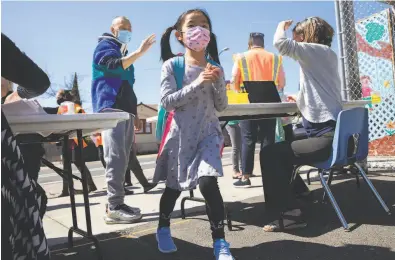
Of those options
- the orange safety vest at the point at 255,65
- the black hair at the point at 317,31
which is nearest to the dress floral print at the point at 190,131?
the black hair at the point at 317,31

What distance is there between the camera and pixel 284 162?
250 cm

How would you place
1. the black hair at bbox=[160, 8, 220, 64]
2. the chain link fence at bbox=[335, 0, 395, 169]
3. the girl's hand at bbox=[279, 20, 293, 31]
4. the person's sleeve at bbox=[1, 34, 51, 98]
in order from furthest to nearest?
the chain link fence at bbox=[335, 0, 395, 169] < the girl's hand at bbox=[279, 20, 293, 31] < the black hair at bbox=[160, 8, 220, 64] < the person's sleeve at bbox=[1, 34, 51, 98]

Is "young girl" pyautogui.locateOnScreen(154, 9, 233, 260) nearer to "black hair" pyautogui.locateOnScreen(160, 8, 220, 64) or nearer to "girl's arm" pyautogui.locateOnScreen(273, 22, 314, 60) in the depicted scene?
"black hair" pyautogui.locateOnScreen(160, 8, 220, 64)

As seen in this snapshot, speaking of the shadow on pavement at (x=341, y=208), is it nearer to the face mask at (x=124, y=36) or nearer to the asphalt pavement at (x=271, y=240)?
the asphalt pavement at (x=271, y=240)

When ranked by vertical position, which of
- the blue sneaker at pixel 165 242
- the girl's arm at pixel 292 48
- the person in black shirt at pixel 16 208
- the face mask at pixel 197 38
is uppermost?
the face mask at pixel 197 38

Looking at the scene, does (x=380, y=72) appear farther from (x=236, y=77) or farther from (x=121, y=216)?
(x=121, y=216)

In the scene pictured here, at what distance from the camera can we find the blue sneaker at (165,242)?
6.97ft

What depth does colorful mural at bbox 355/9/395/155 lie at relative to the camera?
226 inches

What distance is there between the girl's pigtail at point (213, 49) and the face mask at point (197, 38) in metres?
0.19

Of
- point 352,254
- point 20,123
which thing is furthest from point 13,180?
point 352,254

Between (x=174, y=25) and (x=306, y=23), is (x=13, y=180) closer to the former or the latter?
(x=174, y=25)

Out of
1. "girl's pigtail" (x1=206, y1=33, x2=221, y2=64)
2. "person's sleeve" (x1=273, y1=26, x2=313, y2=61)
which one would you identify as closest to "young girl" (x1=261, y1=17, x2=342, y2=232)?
"person's sleeve" (x1=273, y1=26, x2=313, y2=61)

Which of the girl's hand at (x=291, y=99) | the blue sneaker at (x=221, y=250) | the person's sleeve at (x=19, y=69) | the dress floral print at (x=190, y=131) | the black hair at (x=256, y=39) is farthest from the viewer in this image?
the black hair at (x=256, y=39)

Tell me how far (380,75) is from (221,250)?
5045mm
